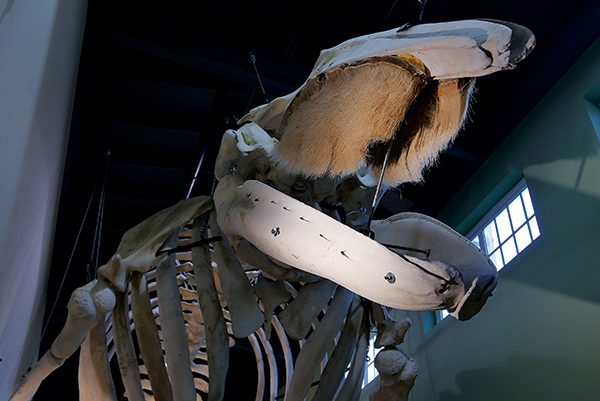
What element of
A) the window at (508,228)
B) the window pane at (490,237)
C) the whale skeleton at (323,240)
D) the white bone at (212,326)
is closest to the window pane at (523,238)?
the window at (508,228)

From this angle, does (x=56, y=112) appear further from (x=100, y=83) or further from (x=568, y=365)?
(x=568, y=365)

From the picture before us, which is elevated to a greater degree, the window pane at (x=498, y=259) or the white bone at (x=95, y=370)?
the window pane at (x=498, y=259)

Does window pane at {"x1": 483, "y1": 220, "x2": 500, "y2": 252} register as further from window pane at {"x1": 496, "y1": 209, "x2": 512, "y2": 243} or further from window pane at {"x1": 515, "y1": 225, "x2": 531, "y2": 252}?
window pane at {"x1": 515, "y1": 225, "x2": 531, "y2": 252}

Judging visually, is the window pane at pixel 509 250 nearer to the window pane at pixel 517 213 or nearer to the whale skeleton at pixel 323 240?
the window pane at pixel 517 213

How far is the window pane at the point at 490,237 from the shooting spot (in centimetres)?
427

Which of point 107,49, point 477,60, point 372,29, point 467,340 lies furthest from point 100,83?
point 477,60

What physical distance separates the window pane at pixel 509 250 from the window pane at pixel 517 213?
0.43 feet

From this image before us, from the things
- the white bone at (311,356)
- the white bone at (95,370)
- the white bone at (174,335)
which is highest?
the white bone at (311,356)

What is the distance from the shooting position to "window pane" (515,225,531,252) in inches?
148

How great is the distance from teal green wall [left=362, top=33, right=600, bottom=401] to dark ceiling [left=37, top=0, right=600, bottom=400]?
0.34 m

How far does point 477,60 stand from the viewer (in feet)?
4.42

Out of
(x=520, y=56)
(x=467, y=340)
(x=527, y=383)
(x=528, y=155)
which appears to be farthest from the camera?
(x=528, y=155)

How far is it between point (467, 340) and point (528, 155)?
5.16 feet

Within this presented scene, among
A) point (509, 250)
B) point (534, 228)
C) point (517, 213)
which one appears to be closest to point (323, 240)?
point (534, 228)
